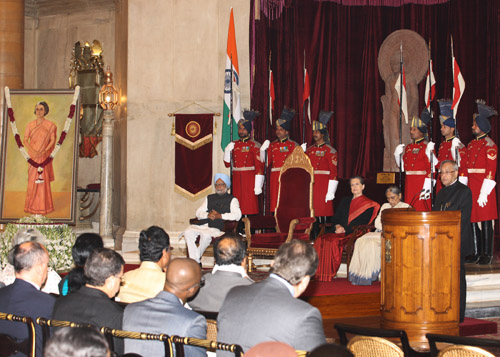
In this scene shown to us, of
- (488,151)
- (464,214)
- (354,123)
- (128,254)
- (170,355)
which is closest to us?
(170,355)

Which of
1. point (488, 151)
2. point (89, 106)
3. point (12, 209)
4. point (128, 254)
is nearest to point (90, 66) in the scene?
point (89, 106)

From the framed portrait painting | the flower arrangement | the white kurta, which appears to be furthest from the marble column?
the white kurta

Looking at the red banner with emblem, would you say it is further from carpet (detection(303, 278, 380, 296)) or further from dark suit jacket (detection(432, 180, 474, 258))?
dark suit jacket (detection(432, 180, 474, 258))

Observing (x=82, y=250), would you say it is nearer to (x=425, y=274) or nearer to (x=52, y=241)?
(x=425, y=274)

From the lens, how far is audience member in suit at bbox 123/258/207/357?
9.81 feet

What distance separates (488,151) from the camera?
790cm

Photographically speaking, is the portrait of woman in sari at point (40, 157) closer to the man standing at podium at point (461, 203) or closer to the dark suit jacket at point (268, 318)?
the man standing at podium at point (461, 203)

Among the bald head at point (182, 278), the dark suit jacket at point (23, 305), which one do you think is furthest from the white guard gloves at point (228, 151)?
the bald head at point (182, 278)

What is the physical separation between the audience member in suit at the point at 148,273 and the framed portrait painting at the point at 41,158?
569 cm

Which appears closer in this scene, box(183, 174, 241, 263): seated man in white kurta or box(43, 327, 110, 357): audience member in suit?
box(43, 327, 110, 357): audience member in suit

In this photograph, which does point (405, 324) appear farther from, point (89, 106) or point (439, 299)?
point (89, 106)

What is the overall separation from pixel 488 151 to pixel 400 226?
340 cm

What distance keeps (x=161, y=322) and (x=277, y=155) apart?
21.9 feet

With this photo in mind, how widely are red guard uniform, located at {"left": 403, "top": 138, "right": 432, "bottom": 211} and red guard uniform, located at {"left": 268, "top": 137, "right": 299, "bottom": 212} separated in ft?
5.15
